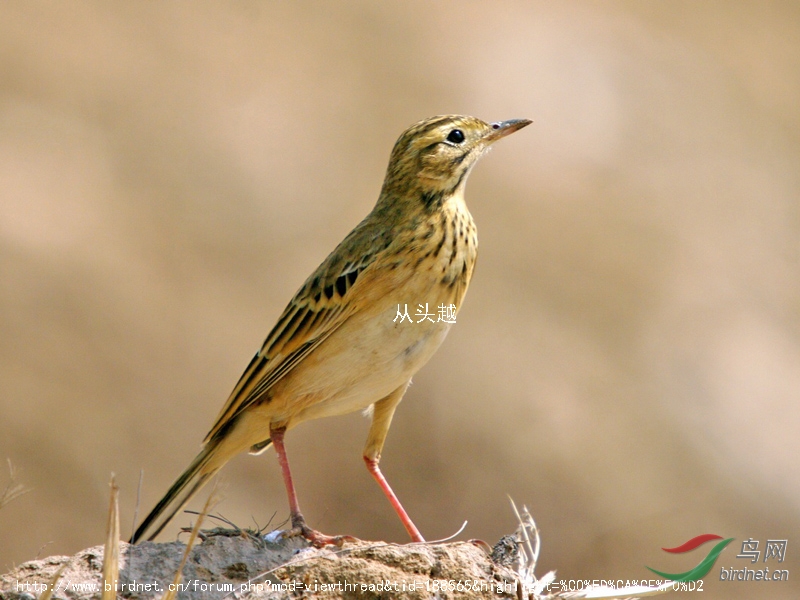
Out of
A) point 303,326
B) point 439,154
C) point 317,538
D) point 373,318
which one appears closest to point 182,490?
point 317,538

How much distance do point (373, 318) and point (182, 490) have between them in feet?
4.85

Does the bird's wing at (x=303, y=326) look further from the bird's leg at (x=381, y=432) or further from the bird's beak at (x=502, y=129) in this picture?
the bird's beak at (x=502, y=129)

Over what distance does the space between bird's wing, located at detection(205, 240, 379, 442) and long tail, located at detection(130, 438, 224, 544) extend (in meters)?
0.12

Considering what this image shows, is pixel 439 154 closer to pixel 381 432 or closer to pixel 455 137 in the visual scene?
pixel 455 137

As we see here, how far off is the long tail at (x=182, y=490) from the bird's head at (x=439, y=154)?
1.86 m

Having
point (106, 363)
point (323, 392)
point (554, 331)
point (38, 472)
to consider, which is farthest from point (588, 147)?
point (323, 392)

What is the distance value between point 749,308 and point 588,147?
3271 millimetres

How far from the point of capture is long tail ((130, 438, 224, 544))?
523cm

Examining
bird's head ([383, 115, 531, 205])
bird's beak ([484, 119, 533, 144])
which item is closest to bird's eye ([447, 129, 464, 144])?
bird's head ([383, 115, 531, 205])

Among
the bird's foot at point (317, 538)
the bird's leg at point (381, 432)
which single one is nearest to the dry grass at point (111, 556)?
the bird's foot at point (317, 538)

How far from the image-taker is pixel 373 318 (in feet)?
17.0

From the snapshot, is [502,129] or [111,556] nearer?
[111,556]

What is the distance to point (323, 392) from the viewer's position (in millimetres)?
5277

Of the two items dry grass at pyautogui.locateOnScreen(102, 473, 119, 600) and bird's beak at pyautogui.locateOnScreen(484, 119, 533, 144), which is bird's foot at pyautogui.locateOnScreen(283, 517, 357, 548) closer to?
dry grass at pyautogui.locateOnScreen(102, 473, 119, 600)
